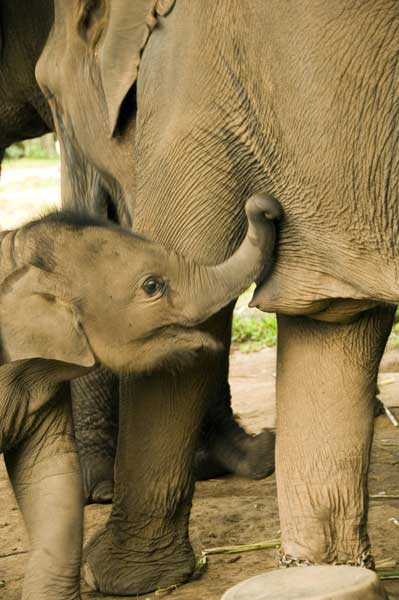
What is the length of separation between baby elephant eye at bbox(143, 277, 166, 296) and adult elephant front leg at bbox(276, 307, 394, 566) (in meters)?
0.33

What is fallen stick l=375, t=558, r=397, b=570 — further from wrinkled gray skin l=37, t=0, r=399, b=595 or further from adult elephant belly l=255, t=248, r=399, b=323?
adult elephant belly l=255, t=248, r=399, b=323

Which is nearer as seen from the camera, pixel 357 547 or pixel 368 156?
pixel 368 156

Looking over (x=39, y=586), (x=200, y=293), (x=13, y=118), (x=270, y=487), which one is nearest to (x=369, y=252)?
(x=200, y=293)

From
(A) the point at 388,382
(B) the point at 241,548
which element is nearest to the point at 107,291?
(B) the point at 241,548

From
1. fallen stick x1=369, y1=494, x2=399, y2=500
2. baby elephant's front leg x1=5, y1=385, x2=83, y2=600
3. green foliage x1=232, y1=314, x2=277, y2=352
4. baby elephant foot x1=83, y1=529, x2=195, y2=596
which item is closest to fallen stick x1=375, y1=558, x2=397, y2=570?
baby elephant foot x1=83, y1=529, x2=195, y2=596

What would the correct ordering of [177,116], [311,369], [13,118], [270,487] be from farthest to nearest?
[13,118]
[270,487]
[311,369]
[177,116]

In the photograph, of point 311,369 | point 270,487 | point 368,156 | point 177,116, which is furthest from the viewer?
point 270,487

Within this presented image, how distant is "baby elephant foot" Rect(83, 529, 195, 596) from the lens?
3.73 metres

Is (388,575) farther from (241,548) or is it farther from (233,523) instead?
(233,523)

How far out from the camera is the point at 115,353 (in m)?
3.38

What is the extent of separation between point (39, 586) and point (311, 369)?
0.77 m

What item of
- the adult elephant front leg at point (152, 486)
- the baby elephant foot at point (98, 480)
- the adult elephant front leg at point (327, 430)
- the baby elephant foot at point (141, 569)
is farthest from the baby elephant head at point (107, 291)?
the baby elephant foot at point (98, 480)

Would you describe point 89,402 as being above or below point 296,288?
below

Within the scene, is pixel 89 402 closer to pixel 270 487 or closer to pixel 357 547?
pixel 270 487
